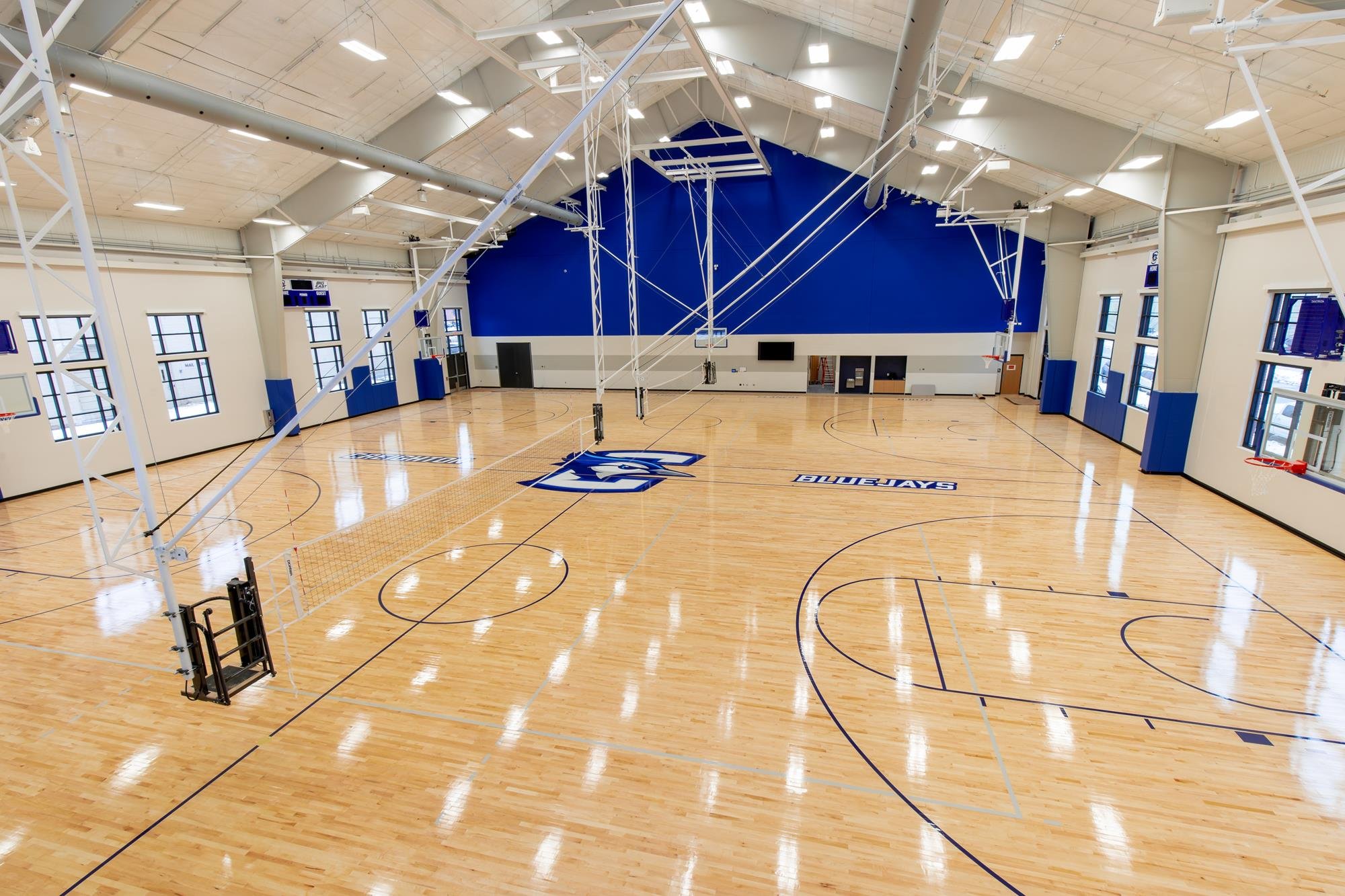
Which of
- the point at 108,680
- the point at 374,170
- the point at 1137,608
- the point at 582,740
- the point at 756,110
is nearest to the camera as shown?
the point at 582,740

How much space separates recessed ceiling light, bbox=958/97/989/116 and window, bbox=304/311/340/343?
19.1 metres

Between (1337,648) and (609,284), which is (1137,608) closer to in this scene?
(1337,648)

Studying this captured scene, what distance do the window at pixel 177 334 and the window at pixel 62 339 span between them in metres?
1.38

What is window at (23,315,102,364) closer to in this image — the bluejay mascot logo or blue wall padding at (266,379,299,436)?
blue wall padding at (266,379,299,436)

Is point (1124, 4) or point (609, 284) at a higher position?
point (1124, 4)

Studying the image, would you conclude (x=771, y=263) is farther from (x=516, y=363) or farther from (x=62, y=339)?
(x=62, y=339)

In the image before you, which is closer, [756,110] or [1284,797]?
[1284,797]

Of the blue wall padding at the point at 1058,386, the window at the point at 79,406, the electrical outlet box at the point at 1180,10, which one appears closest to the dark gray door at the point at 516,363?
the window at the point at 79,406

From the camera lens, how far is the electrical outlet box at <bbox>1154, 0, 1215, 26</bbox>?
16.0 feet

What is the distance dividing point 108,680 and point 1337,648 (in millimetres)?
12756

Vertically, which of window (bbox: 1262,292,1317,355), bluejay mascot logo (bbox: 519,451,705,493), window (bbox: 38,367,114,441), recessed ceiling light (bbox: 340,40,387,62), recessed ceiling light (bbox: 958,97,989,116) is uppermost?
recessed ceiling light (bbox: 340,40,387,62)

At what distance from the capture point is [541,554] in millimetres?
9008

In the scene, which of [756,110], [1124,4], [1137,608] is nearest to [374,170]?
[756,110]

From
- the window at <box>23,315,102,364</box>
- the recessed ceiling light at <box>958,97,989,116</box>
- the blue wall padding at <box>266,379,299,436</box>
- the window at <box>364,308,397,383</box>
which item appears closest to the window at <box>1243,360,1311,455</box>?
the recessed ceiling light at <box>958,97,989,116</box>
